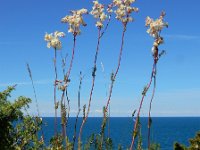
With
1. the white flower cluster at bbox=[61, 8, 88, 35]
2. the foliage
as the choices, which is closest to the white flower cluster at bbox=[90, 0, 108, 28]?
the white flower cluster at bbox=[61, 8, 88, 35]

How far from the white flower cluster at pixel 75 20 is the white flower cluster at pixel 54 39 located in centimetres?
17

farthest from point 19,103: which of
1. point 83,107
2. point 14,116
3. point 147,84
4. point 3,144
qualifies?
point 147,84

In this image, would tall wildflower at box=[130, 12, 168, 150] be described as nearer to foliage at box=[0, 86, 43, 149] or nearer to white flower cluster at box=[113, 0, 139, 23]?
white flower cluster at box=[113, 0, 139, 23]

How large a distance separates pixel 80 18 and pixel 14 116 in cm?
332

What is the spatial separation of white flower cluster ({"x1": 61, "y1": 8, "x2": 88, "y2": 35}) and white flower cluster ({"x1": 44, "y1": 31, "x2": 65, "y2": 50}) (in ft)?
0.56

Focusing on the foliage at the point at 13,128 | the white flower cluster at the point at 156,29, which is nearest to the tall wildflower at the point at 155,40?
the white flower cluster at the point at 156,29

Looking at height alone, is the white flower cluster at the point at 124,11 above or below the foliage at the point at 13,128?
above

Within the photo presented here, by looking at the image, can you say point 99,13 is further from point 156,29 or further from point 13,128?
point 13,128

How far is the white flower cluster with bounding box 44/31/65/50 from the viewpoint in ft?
21.7

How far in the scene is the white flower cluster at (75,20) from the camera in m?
6.61

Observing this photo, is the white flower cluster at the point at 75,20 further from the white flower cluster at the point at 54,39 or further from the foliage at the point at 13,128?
the foliage at the point at 13,128

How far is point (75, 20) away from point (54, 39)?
1.16ft

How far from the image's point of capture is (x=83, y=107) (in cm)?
663

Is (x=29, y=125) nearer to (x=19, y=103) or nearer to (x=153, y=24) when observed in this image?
(x=19, y=103)
